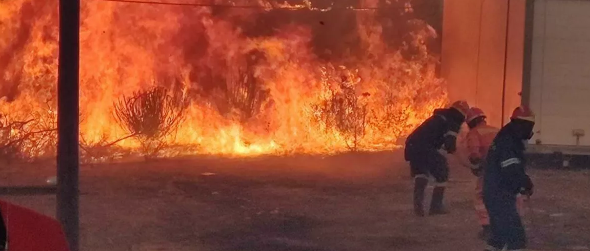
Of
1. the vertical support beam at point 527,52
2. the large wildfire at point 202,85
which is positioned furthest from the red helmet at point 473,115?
the large wildfire at point 202,85

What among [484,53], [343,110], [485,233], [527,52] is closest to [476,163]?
[485,233]

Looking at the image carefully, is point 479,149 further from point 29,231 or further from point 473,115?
point 29,231

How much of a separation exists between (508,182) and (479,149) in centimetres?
125

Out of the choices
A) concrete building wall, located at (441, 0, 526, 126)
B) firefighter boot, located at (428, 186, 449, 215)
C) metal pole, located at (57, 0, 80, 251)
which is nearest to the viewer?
metal pole, located at (57, 0, 80, 251)

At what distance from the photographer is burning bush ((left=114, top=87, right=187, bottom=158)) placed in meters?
15.3

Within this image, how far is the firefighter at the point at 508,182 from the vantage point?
6.28 m

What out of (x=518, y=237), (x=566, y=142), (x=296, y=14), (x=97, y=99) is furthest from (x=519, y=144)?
(x=296, y=14)

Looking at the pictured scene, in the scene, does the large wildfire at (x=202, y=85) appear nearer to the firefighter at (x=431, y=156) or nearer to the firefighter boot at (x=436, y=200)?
the firefighter at (x=431, y=156)

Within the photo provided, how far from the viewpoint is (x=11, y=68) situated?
16469 millimetres

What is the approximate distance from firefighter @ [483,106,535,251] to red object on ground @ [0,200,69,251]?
3918 millimetres

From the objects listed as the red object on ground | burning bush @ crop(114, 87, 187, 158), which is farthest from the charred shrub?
the red object on ground

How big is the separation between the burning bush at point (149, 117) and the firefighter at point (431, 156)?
6.86 metres

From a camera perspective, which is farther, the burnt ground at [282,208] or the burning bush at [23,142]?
the burning bush at [23,142]

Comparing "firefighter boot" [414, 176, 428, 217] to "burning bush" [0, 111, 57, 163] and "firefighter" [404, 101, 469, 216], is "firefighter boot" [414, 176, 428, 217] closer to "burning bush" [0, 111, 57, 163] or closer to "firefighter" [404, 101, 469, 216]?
"firefighter" [404, 101, 469, 216]
